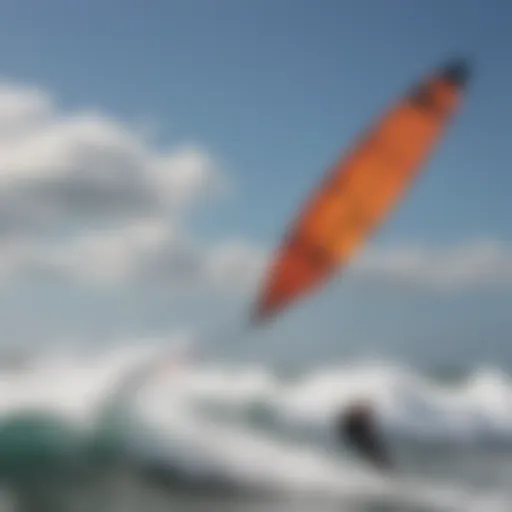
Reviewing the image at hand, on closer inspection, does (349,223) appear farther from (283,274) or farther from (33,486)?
(33,486)

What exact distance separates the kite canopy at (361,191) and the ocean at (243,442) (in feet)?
2.55

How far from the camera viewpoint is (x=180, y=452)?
243 inches

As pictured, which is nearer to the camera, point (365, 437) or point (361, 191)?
point (365, 437)

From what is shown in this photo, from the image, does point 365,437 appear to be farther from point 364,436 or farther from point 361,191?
point 361,191

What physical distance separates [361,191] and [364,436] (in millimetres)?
1557

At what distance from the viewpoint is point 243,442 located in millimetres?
6363

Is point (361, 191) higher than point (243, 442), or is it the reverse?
point (361, 191)

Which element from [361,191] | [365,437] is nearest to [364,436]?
[365,437]

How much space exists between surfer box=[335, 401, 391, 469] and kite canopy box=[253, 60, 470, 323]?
792 mm

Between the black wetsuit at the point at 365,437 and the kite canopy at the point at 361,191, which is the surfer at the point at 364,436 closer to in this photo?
the black wetsuit at the point at 365,437

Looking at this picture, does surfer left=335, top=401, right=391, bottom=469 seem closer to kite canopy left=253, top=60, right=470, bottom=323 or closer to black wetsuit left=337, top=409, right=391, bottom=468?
black wetsuit left=337, top=409, right=391, bottom=468

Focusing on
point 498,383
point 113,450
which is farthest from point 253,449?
point 498,383

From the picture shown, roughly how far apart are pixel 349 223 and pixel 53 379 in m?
2.35

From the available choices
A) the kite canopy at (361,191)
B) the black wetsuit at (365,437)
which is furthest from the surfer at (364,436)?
the kite canopy at (361,191)
